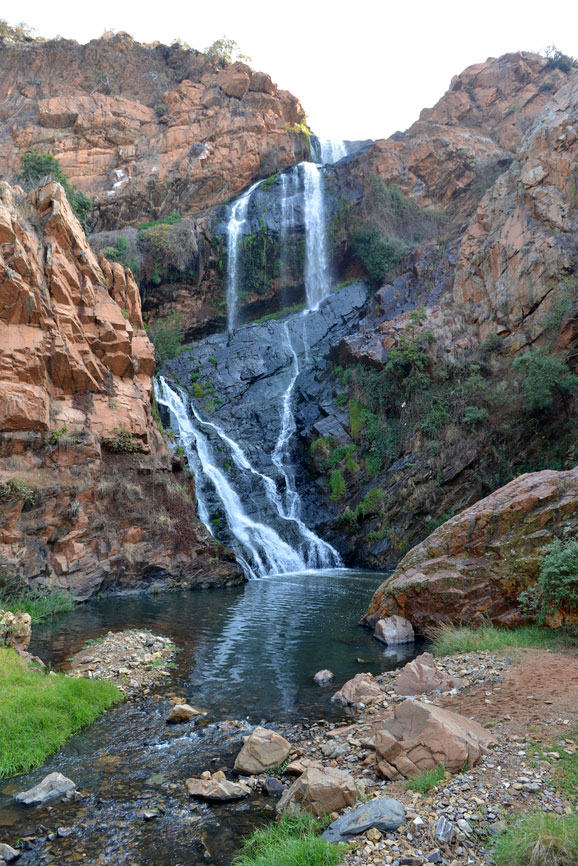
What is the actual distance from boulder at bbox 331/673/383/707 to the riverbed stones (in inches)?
100

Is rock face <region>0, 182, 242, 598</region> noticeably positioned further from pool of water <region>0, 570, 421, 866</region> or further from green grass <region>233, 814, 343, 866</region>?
green grass <region>233, 814, 343, 866</region>

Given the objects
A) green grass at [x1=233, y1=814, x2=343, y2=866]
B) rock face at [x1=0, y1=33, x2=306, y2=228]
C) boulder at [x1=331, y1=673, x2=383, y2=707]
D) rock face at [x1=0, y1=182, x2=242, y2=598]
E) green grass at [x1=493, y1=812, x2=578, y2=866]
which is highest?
rock face at [x1=0, y1=33, x2=306, y2=228]

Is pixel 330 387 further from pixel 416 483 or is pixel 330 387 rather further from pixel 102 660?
pixel 102 660

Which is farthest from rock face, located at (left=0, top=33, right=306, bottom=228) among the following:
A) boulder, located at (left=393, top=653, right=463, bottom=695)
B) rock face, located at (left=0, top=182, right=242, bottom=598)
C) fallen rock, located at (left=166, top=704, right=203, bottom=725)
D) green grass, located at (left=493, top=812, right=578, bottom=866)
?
green grass, located at (left=493, top=812, right=578, bottom=866)

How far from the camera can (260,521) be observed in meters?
23.5

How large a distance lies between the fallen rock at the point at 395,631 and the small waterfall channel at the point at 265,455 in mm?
10693

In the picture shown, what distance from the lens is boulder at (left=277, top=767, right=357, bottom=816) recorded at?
4570mm

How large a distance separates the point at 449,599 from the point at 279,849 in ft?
23.8

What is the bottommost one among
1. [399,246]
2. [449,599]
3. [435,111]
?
[449,599]

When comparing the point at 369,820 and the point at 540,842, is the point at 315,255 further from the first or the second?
the point at 540,842

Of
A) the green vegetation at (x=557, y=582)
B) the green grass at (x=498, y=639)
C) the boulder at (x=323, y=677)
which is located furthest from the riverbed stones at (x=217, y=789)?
the green vegetation at (x=557, y=582)

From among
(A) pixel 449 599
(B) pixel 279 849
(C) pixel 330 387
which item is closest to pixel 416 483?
(C) pixel 330 387

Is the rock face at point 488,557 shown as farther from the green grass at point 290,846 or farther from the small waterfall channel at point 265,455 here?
the small waterfall channel at point 265,455

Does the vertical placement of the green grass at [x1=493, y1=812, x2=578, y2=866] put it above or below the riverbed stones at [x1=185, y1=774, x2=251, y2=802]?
above
